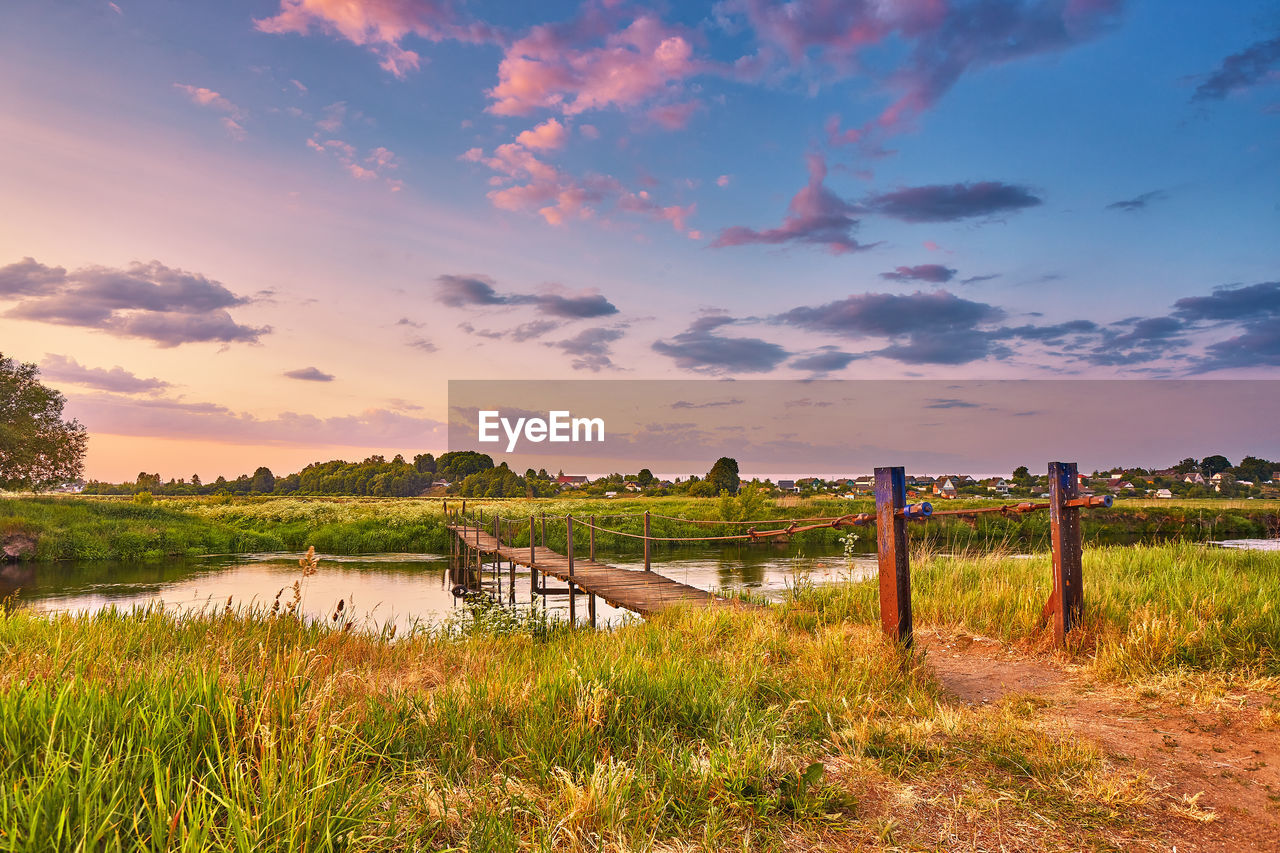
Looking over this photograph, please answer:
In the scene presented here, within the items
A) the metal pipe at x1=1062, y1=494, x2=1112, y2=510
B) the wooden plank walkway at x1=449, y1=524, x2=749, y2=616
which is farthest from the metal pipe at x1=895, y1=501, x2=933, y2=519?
the wooden plank walkway at x1=449, y1=524, x2=749, y2=616

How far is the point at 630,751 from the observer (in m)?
3.33

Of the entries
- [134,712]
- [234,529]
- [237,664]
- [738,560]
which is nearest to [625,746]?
[134,712]

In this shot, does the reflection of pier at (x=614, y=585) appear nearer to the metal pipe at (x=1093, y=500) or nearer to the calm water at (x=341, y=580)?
the calm water at (x=341, y=580)

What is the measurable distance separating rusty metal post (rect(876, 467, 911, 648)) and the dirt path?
0.56 m

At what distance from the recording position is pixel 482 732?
3475 mm

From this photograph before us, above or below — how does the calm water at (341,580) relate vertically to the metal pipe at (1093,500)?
below

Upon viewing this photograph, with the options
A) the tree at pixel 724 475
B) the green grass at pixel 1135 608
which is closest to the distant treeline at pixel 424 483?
the tree at pixel 724 475

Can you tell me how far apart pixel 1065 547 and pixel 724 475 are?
7121 cm

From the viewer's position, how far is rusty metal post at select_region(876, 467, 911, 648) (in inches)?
212

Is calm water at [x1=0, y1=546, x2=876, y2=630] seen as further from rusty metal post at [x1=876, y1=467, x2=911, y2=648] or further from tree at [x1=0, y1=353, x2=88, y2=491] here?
tree at [x1=0, y1=353, x2=88, y2=491]

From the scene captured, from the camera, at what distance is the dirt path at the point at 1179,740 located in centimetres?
293

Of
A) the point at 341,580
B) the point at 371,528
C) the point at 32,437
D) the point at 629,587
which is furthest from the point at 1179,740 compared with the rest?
the point at 32,437

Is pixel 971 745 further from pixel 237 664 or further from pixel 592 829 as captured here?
pixel 237 664

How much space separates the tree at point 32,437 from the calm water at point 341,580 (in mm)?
15994
